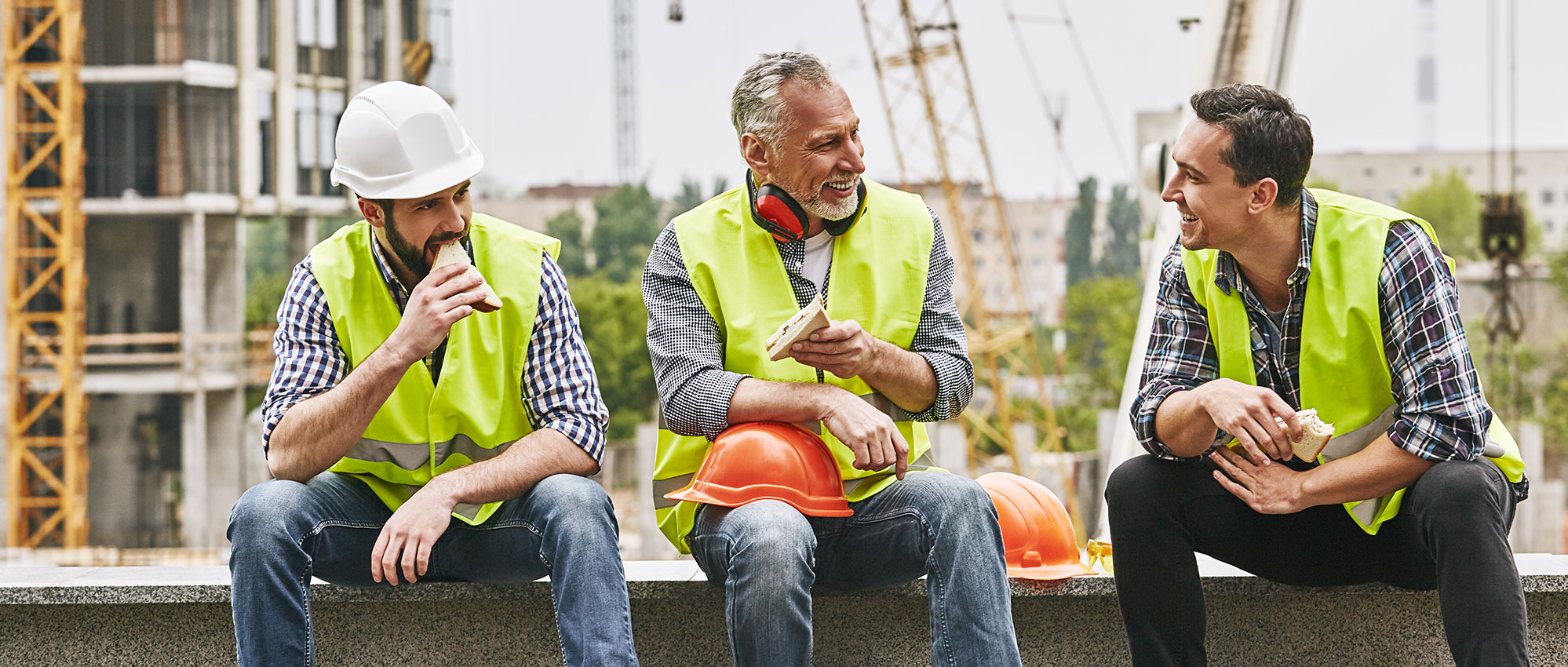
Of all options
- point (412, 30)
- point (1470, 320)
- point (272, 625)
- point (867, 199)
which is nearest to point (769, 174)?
point (867, 199)

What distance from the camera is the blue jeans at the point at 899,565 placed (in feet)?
8.91

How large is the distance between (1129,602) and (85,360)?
41.6 m

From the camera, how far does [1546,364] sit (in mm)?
58844

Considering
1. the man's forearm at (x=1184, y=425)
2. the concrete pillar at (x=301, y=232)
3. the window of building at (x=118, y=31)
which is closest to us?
the man's forearm at (x=1184, y=425)

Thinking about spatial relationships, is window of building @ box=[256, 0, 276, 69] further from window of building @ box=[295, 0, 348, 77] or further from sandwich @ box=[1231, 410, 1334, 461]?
sandwich @ box=[1231, 410, 1334, 461]

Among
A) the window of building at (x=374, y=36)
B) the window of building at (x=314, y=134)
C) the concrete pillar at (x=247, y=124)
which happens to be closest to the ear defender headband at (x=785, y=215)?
the concrete pillar at (x=247, y=124)

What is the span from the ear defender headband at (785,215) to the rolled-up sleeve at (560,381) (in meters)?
0.50

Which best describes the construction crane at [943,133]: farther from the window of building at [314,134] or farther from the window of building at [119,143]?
the window of building at [119,143]

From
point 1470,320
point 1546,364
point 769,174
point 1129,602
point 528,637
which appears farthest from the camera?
point 1546,364

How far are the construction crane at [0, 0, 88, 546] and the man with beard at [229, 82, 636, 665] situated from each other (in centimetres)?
4034

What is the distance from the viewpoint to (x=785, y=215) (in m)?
3.19

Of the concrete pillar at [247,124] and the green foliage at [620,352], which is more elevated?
the concrete pillar at [247,124]

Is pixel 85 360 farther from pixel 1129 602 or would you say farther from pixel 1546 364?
pixel 1546 364

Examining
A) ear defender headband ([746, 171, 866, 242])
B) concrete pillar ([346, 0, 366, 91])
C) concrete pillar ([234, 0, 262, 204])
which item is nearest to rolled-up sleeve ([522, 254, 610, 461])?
ear defender headband ([746, 171, 866, 242])
